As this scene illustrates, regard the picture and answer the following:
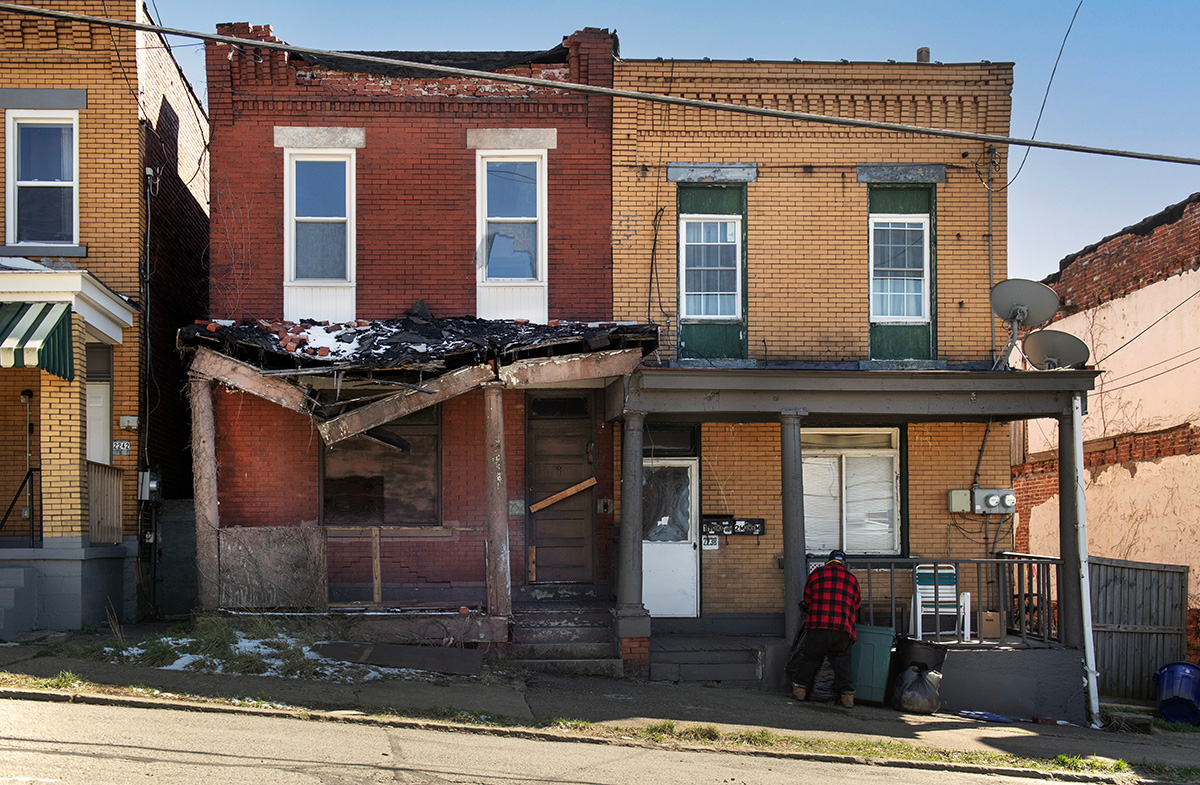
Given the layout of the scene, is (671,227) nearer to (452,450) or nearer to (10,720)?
(452,450)

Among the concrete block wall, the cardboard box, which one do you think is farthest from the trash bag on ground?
the concrete block wall

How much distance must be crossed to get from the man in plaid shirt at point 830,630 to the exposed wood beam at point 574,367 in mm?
3078

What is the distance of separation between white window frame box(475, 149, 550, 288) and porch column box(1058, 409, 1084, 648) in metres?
6.59

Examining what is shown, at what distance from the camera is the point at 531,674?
10.8 m

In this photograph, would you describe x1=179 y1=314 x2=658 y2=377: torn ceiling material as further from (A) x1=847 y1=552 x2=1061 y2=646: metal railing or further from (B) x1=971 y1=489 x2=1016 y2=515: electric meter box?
(B) x1=971 y1=489 x2=1016 y2=515: electric meter box

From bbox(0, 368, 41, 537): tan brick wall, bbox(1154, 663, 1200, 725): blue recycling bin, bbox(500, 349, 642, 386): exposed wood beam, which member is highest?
bbox(500, 349, 642, 386): exposed wood beam

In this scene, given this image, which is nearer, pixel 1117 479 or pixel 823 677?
pixel 823 677

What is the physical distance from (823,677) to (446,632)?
4.16 meters

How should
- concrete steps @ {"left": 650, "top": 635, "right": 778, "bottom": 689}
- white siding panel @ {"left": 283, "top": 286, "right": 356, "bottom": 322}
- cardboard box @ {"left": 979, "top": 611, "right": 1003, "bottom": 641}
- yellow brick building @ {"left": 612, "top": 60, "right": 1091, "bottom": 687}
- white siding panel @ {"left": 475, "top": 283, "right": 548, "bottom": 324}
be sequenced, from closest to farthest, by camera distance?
1. concrete steps @ {"left": 650, "top": 635, "right": 778, "bottom": 689}
2. cardboard box @ {"left": 979, "top": 611, "right": 1003, "bottom": 641}
3. white siding panel @ {"left": 283, "top": 286, "right": 356, "bottom": 322}
4. white siding panel @ {"left": 475, "top": 283, "right": 548, "bottom": 324}
5. yellow brick building @ {"left": 612, "top": 60, "right": 1091, "bottom": 687}

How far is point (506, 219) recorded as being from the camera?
43.3 feet

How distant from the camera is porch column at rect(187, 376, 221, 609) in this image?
10.8m

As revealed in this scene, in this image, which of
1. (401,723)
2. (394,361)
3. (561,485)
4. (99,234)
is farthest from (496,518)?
(99,234)

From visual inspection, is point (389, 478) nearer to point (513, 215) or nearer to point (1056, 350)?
point (513, 215)

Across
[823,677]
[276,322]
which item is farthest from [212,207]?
[823,677]
